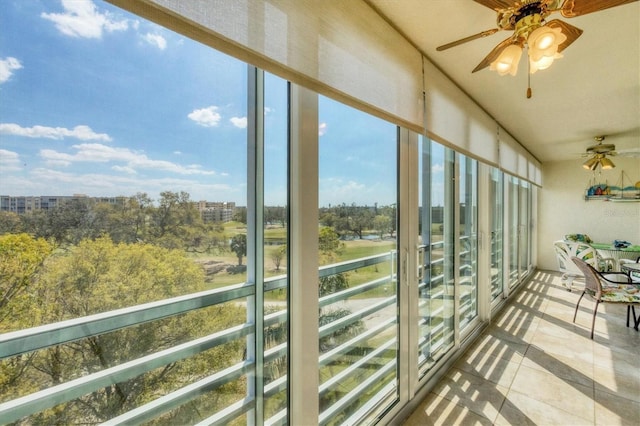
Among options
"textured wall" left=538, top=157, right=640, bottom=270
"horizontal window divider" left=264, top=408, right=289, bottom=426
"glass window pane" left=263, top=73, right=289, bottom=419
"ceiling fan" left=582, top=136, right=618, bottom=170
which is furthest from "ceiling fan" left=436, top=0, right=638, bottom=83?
"textured wall" left=538, top=157, right=640, bottom=270

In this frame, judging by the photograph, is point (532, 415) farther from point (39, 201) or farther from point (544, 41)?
point (39, 201)

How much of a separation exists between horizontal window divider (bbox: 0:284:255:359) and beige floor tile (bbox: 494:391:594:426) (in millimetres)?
2174

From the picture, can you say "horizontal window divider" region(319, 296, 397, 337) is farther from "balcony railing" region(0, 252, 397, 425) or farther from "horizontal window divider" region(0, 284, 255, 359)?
"horizontal window divider" region(0, 284, 255, 359)

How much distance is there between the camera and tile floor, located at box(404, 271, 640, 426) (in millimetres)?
1904

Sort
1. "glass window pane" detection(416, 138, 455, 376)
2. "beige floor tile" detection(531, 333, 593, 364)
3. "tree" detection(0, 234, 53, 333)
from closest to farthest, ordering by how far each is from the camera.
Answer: "tree" detection(0, 234, 53, 333)
"glass window pane" detection(416, 138, 455, 376)
"beige floor tile" detection(531, 333, 593, 364)

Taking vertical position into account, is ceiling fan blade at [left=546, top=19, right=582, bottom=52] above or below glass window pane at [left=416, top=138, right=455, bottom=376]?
above

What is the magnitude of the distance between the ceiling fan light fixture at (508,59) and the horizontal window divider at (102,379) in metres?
1.87

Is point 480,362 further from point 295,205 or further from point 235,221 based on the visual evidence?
point 235,221

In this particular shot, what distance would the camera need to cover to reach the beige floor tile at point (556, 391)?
1.97 metres

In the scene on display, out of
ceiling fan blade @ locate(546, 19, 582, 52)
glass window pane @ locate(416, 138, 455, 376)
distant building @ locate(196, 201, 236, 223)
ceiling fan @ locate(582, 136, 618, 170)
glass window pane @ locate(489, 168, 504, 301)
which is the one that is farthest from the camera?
ceiling fan @ locate(582, 136, 618, 170)

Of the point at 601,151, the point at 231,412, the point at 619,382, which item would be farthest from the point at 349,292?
the point at 601,151

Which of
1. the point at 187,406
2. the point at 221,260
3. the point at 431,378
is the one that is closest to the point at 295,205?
the point at 221,260

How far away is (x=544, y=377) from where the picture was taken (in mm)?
2328

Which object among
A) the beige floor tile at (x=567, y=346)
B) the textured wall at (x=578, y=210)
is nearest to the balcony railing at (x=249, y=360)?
the beige floor tile at (x=567, y=346)
